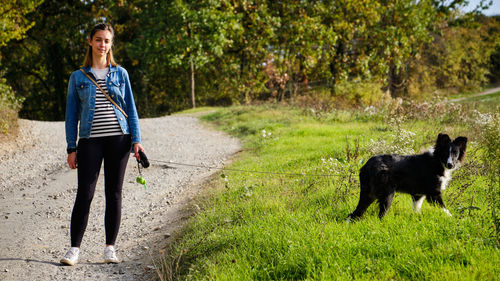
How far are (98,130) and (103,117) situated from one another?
15 cm

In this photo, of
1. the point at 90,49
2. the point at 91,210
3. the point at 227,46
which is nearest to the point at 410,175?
the point at 90,49

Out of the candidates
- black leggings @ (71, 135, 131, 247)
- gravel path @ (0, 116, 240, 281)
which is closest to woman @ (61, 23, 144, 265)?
black leggings @ (71, 135, 131, 247)

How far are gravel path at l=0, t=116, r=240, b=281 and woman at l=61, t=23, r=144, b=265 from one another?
1.35 feet

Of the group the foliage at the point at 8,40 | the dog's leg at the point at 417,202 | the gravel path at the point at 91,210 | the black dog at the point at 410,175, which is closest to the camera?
the black dog at the point at 410,175

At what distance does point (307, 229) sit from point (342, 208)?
0.75 m

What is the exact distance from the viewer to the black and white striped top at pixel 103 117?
13.0 ft

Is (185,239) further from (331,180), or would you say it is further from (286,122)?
(286,122)

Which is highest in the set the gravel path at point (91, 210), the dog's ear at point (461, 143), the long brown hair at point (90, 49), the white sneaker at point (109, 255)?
the long brown hair at point (90, 49)

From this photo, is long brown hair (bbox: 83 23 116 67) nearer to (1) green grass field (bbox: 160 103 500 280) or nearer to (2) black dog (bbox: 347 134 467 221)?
(1) green grass field (bbox: 160 103 500 280)

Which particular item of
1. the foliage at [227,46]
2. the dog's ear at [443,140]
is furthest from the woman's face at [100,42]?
the foliage at [227,46]

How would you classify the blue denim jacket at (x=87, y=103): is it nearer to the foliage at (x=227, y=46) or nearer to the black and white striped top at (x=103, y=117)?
the black and white striped top at (x=103, y=117)

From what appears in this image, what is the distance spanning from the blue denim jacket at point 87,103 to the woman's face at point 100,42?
197 mm

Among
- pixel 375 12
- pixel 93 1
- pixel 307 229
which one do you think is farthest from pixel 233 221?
pixel 93 1

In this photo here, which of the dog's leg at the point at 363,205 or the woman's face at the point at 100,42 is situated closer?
the dog's leg at the point at 363,205
